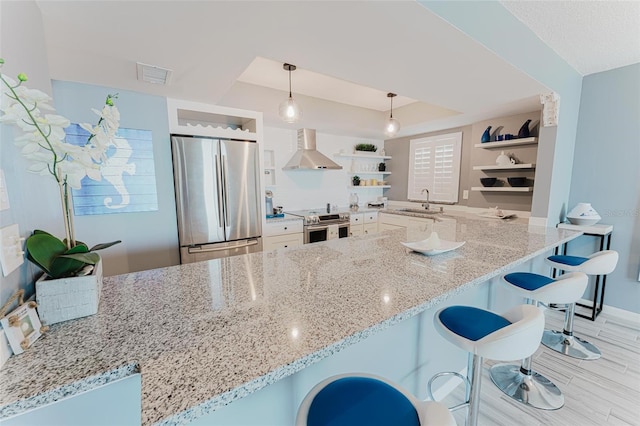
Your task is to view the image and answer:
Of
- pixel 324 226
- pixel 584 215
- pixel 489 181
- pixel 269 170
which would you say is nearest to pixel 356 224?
pixel 324 226

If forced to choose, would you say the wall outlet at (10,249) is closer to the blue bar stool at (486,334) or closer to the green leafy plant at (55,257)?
the green leafy plant at (55,257)

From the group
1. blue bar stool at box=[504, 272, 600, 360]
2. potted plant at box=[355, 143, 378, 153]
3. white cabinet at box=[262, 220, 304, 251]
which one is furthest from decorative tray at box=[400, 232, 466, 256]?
potted plant at box=[355, 143, 378, 153]

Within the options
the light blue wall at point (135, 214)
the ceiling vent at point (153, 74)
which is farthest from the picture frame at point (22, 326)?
the light blue wall at point (135, 214)

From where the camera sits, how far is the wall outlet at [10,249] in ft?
2.09

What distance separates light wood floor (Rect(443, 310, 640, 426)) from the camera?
1.60m

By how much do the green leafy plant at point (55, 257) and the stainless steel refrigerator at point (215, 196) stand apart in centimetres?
192

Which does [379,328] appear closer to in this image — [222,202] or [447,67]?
[447,67]

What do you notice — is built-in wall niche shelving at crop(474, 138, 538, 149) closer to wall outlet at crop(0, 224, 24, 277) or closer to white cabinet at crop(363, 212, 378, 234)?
white cabinet at crop(363, 212, 378, 234)

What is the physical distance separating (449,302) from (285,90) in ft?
10.1

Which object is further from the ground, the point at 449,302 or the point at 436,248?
the point at 436,248

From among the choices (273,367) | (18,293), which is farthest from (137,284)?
(273,367)

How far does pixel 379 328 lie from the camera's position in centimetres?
78

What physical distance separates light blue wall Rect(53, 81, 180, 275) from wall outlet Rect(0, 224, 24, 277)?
6.35ft

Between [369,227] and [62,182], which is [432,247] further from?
[369,227]
